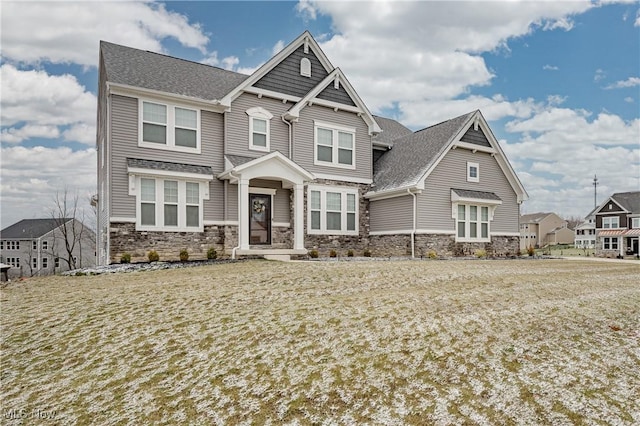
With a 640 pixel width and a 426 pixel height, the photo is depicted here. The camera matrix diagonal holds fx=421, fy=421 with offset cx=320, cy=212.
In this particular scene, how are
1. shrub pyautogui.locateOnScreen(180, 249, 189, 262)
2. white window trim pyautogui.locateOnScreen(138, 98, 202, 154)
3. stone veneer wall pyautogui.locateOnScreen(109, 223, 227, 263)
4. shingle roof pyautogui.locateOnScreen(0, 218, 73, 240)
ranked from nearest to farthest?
stone veneer wall pyautogui.locateOnScreen(109, 223, 227, 263) → shrub pyautogui.locateOnScreen(180, 249, 189, 262) → white window trim pyautogui.locateOnScreen(138, 98, 202, 154) → shingle roof pyautogui.locateOnScreen(0, 218, 73, 240)

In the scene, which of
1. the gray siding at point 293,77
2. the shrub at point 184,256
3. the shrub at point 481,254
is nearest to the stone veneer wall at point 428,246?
the shrub at point 481,254

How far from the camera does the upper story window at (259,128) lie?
58.3ft

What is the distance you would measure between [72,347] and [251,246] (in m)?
11.6

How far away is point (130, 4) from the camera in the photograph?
50.8ft

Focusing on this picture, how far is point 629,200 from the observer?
44.8 metres

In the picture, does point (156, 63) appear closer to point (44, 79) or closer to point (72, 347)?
point (44, 79)

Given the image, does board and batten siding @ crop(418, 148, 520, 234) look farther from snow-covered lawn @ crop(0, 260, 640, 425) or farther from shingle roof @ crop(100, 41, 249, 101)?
snow-covered lawn @ crop(0, 260, 640, 425)

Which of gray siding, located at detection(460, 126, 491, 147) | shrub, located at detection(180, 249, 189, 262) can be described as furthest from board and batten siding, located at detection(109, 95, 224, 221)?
gray siding, located at detection(460, 126, 491, 147)

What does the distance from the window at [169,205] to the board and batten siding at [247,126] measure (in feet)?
7.77

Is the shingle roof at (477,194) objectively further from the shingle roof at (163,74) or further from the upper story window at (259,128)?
the shingle roof at (163,74)

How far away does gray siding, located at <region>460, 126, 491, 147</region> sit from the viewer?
20641 mm

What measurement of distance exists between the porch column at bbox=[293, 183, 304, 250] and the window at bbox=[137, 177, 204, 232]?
12.2 feet

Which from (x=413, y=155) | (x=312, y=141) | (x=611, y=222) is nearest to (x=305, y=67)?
(x=312, y=141)

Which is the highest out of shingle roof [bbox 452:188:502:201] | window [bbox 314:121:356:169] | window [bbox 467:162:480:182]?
window [bbox 314:121:356:169]
